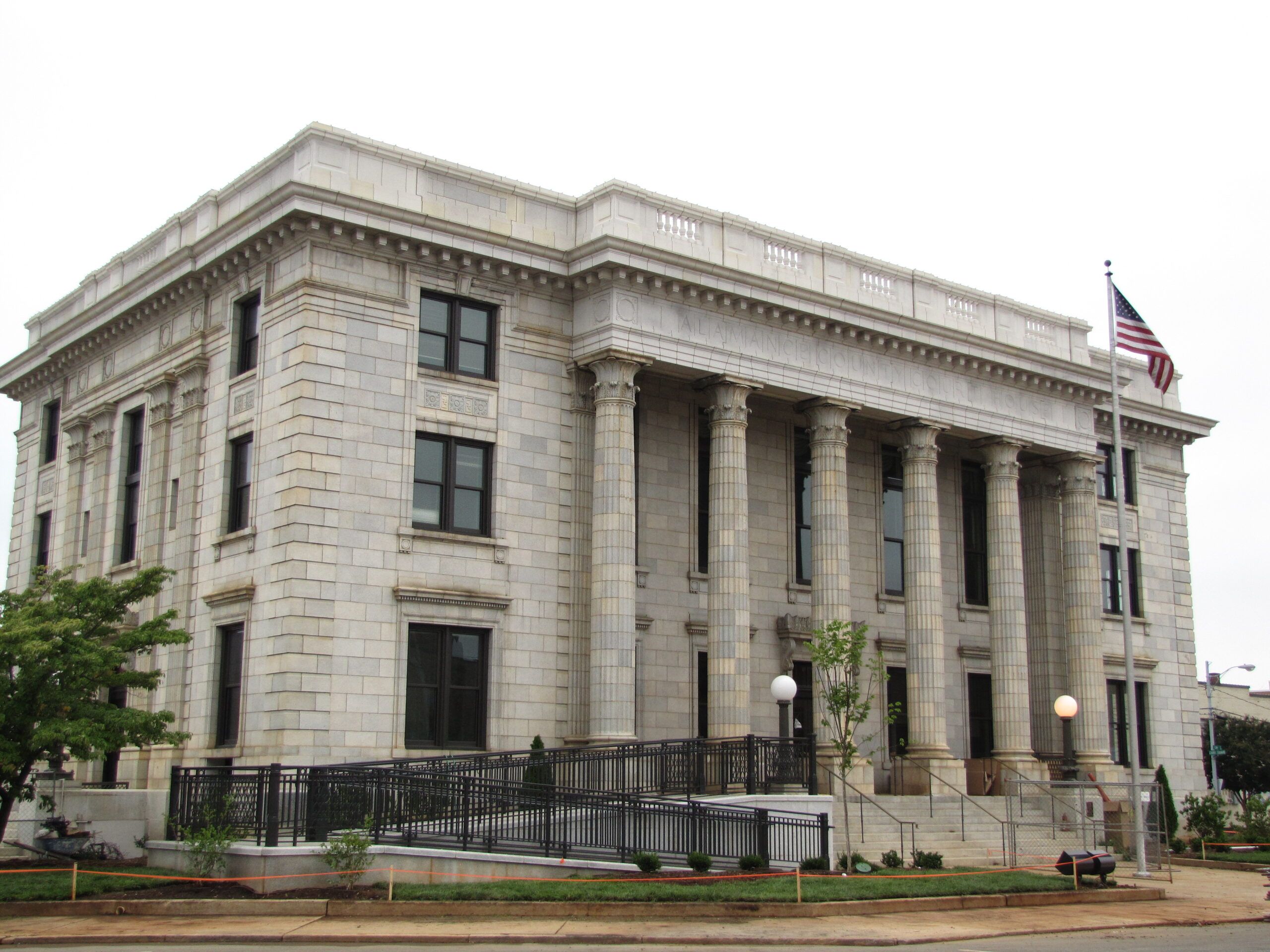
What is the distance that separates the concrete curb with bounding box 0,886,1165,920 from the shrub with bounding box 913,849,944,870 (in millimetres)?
4716

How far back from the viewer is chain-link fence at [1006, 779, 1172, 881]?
3155 cm

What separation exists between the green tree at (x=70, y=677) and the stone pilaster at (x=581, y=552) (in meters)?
8.76

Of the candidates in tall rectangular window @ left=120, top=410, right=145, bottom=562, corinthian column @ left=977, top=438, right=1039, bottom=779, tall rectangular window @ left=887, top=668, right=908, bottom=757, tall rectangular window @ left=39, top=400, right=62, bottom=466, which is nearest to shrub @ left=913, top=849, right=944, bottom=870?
tall rectangular window @ left=887, top=668, right=908, bottom=757

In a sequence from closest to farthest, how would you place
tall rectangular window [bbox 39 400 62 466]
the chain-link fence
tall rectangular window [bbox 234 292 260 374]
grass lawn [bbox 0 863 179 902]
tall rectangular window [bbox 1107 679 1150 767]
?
grass lawn [bbox 0 863 179 902], tall rectangular window [bbox 234 292 260 374], the chain-link fence, tall rectangular window [bbox 39 400 62 466], tall rectangular window [bbox 1107 679 1150 767]

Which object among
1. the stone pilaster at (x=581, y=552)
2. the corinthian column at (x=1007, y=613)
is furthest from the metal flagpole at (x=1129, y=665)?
the stone pilaster at (x=581, y=552)

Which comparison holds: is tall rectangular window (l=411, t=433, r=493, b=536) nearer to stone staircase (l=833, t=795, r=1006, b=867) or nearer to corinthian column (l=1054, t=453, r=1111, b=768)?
stone staircase (l=833, t=795, r=1006, b=867)

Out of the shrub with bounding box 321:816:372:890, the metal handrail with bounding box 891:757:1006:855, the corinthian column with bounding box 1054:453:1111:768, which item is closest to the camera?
the shrub with bounding box 321:816:372:890

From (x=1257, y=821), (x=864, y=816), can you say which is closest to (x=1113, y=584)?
(x=1257, y=821)

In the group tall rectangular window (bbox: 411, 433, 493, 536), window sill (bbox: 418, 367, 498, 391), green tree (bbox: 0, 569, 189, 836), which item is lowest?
green tree (bbox: 0, 569, 189, 836)

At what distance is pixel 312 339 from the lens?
28.7m

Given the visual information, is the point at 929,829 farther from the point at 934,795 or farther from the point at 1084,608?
the point at 1084,608

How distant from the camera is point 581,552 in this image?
31906mm

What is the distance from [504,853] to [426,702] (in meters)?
6.79

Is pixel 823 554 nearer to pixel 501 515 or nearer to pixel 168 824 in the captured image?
pixel 501 515
